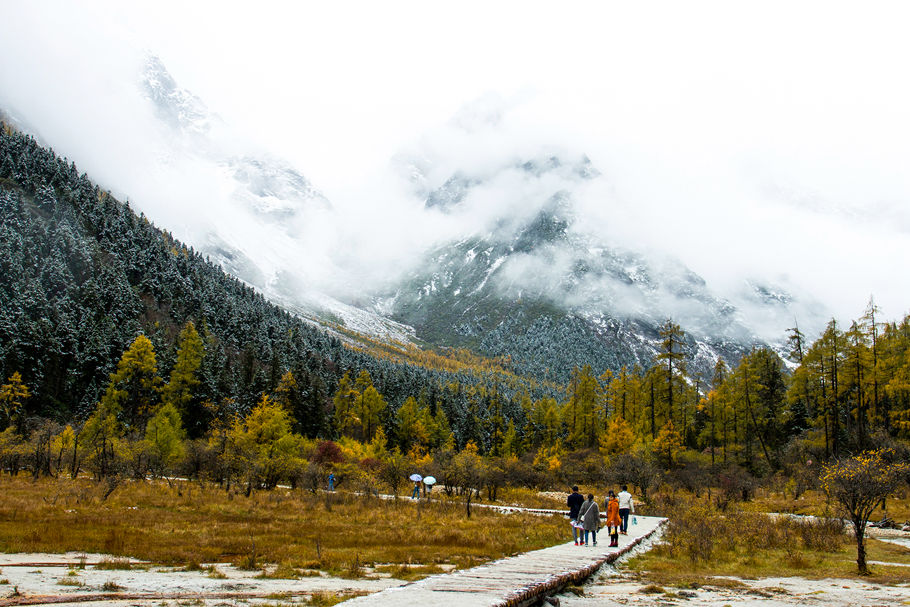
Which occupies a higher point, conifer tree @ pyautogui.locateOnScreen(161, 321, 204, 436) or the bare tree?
conifer tree @ pyautogui.locateOnScreen(161, 321, 204, 436)

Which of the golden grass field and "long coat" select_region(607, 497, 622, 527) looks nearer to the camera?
the golden grass field

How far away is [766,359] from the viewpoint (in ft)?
244

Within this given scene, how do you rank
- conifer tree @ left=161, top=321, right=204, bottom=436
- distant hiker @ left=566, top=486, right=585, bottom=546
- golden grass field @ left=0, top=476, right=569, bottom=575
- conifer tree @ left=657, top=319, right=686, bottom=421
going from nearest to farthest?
golden grass field @ left=0, top=476, right=569, bottom=575, distant hiker @ left=566, top=486, right=585, bottom=546, conifer tree @ left=657, top=319, right=686, bottom=421, conifer tree @ left=161, top=321, right=204, bottom=436

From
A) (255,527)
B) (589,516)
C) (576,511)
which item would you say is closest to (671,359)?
(576,511)

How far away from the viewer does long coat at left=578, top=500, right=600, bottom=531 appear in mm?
20219

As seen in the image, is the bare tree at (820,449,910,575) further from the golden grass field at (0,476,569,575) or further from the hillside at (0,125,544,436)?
the hillside at (0,125,544,436)

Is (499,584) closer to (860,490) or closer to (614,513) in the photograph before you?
(614,513)

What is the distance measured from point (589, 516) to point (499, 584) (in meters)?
11.3

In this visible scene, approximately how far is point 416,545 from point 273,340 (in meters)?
111

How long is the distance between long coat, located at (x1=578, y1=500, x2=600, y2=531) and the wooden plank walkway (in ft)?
10.7

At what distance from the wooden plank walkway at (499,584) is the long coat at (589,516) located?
3.26m

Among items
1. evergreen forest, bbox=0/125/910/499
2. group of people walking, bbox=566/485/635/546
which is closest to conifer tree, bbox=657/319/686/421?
evergreen forest, bbox=0/125/910/499

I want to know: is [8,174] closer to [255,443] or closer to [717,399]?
[255,443]

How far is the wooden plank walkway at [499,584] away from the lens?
8289 mm
